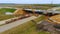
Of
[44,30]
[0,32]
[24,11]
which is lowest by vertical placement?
[24,11]

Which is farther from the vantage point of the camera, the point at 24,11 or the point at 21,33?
the point at 24,11

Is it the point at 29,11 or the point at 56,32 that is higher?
the point at 56,32

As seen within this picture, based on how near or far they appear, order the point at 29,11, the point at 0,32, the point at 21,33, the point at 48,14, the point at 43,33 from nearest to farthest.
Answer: the point at 0,32 → the point at 21,33 → the point at 43,33 → the point at 48,14 → the point at 29,11

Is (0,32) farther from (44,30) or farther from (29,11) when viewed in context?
(29,11)

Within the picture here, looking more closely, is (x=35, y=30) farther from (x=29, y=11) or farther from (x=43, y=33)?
(x=29, y=11)

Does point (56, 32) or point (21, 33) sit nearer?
point (21, 33)

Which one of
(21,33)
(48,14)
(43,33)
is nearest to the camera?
(21,33)

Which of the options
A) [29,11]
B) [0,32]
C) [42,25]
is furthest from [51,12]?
[0,32]

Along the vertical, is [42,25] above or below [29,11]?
above

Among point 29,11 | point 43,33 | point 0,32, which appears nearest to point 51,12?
point 29,11
